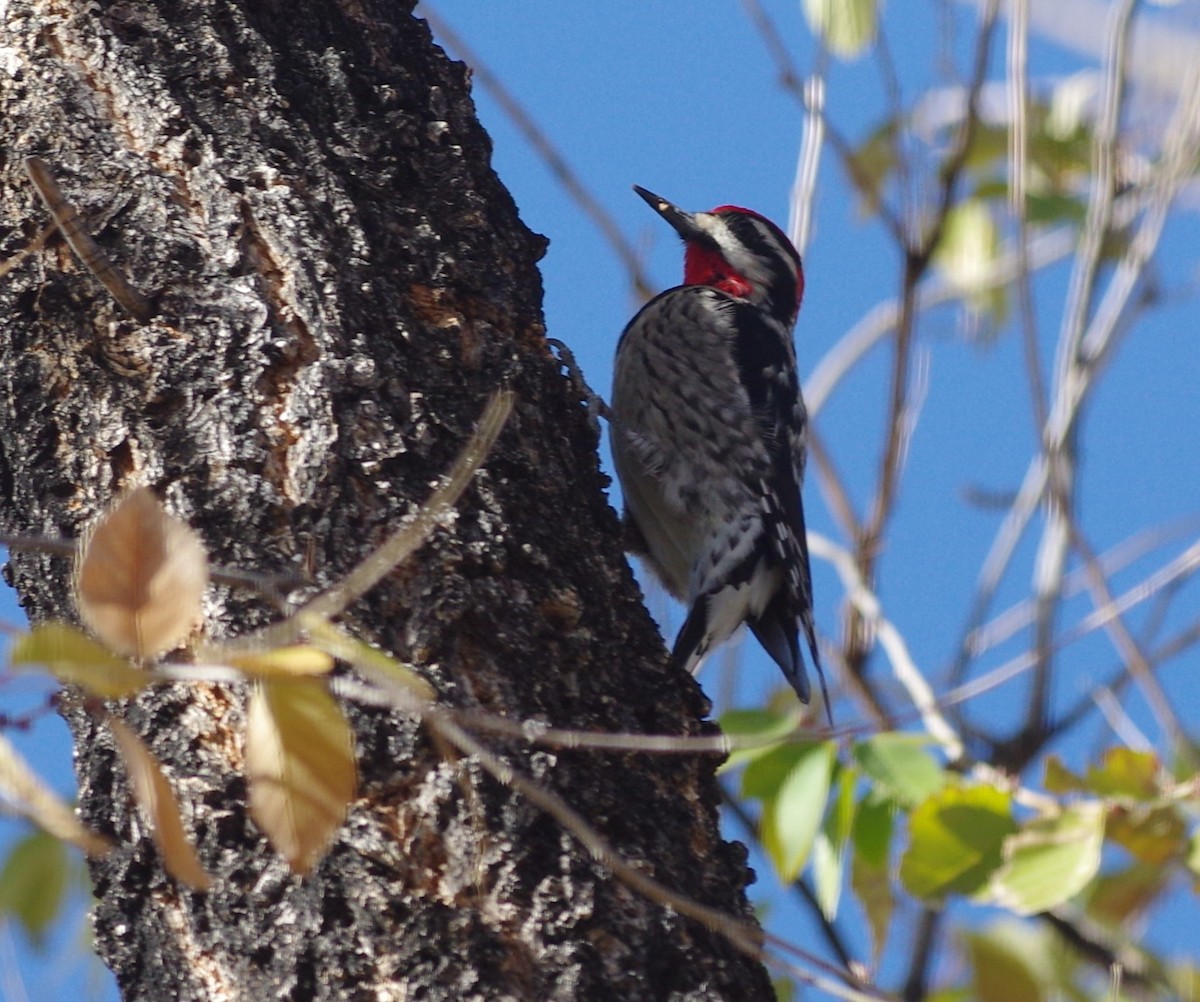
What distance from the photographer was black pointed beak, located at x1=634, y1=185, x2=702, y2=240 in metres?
4.73

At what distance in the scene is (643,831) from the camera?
1723 millimetres

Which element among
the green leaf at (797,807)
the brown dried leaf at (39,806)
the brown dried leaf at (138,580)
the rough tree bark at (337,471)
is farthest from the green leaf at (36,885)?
the brown dried leaf at (138,580)

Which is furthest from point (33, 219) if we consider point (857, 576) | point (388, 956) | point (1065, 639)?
point (857, 576)

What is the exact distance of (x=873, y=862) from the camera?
105 inches

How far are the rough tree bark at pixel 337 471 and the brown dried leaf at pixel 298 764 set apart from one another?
1.93ft

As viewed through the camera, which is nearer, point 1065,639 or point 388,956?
point 388,956

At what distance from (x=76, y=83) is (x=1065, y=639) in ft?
4.80

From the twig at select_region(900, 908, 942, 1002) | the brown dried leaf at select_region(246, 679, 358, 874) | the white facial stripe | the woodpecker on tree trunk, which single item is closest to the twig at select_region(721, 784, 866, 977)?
the twig at select_region(900, 908, 942, 1002)

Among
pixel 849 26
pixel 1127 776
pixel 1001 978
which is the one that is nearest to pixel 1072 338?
pixel 849 26

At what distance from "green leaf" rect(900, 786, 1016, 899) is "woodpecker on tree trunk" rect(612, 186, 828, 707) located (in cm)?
128

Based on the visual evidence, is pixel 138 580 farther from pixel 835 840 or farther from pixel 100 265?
pixel 835 840

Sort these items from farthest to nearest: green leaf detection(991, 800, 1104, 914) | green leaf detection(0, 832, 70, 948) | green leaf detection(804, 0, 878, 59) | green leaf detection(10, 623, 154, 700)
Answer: green leaf detection(804, 0, 878, 59) < green leaf detection(0, 832, 70, 948) < green leaf detection(991, 800, 1104, 914) < green leaf detection(10, 623, 154, 700)

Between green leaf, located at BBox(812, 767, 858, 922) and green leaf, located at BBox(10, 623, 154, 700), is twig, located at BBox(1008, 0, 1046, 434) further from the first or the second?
green leaf, located at BBox(10, 623, 154, 700)

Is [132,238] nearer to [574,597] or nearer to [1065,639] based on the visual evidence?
[574,597]
